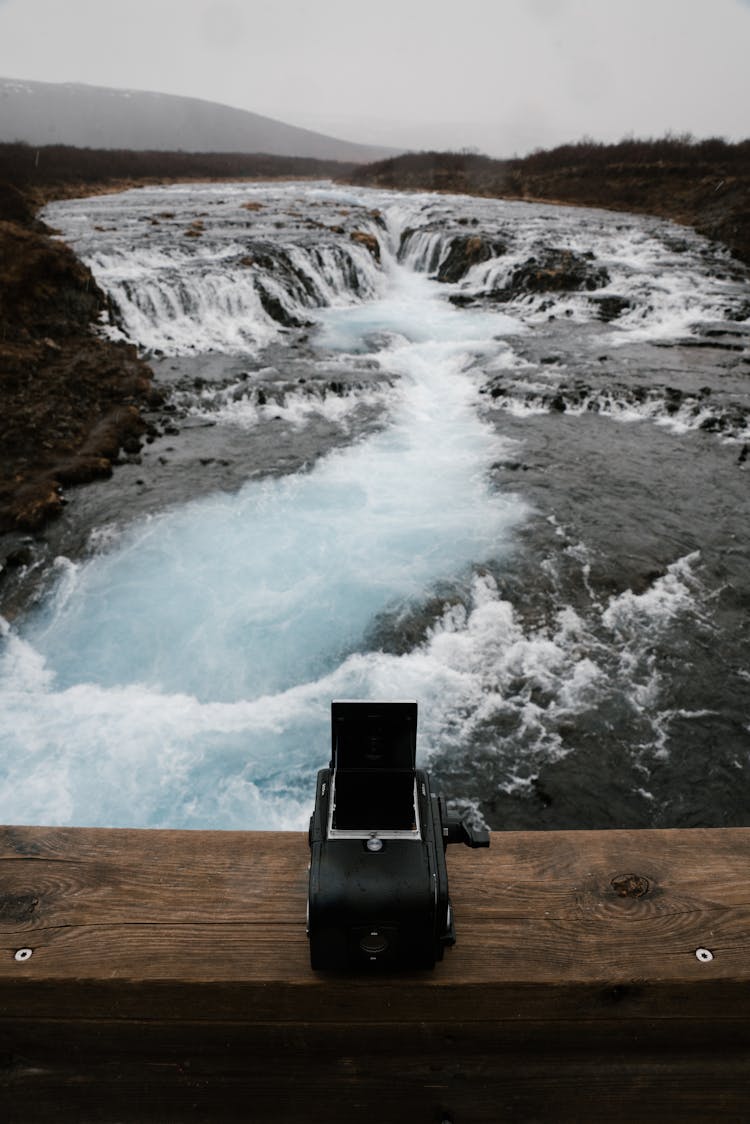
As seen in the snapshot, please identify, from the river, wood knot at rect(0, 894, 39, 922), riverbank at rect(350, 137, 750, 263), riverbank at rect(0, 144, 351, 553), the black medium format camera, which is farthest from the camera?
riverbank at rect(350, 137, 750, 263)

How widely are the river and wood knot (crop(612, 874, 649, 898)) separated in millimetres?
4125

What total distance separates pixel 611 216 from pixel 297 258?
25540 millimetres

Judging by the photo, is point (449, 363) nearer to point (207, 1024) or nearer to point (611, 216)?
point (207, 1024)

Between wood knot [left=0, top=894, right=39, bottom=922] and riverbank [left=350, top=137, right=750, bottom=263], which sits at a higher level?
riverbank [left=350, top=137, right=750, bottom=263]

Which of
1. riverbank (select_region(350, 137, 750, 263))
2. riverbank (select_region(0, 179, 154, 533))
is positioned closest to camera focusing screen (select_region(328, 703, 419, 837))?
riverbank (select_region(0, 179, 154, 533))

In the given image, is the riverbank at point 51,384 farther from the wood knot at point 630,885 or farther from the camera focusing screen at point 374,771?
the wood knot at point 630,885

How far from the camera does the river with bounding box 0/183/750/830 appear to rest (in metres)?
5.71

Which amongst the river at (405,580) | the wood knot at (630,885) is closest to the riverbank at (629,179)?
the river at (405,580)

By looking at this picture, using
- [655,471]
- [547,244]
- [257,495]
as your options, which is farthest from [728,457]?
[547,244]

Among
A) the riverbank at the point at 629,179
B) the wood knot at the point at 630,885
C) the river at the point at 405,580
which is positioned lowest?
the river at the point at 405,580

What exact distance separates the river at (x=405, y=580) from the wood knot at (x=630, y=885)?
4.13 meters

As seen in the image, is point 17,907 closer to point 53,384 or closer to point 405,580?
point 405,580

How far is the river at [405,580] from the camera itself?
18.7ft

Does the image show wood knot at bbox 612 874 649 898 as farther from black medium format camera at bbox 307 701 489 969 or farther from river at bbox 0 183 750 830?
river at bbox 0 183 750 830
